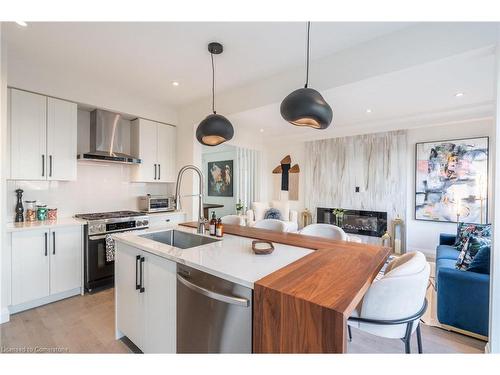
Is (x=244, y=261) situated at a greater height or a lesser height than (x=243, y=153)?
lesser

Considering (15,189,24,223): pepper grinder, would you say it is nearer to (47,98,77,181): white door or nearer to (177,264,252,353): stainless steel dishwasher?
(47,98,77,181): white door

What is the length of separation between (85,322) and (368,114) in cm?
480

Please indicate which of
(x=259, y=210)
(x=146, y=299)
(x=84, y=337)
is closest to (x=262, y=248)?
(x=146, y=299)

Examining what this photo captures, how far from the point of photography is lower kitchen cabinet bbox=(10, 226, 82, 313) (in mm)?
2275

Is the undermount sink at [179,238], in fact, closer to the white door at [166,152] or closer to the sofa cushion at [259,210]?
the white door at [166,152]

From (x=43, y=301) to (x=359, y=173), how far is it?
5305 mm

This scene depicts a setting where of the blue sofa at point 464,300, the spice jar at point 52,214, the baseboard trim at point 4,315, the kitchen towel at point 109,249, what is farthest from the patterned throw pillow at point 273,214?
the baseboard trim at point 4,315

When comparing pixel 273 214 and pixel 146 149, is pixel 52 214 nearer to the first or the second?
pixel 146 149

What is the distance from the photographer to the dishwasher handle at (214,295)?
1.04 meters

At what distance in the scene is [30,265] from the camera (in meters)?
2.35

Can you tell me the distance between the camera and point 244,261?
132cm

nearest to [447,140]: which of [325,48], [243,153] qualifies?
[325,48]

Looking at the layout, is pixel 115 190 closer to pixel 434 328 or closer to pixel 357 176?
pixel 434 328

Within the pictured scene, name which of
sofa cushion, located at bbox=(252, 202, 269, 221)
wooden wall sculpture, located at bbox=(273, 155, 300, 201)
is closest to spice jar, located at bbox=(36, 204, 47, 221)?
sofa cushion, located at bbox=(252, 202, 269, 221)
